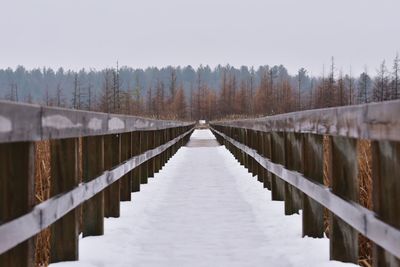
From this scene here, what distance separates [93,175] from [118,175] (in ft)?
2.94

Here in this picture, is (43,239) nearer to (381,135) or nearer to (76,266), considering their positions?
(76,266)

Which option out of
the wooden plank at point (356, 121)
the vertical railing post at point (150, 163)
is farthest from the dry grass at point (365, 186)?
the vertical railing post at point (150, 163)

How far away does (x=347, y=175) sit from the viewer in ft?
11.5

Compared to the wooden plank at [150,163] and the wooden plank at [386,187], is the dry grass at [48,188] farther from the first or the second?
the wooden plank at [150,163]

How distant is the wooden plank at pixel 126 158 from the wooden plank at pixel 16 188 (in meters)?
3.74

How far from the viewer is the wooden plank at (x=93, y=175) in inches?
177

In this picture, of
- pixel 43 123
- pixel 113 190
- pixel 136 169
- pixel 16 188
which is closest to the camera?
pixel 16 188

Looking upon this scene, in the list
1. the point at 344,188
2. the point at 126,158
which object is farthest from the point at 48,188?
the point at 344,188

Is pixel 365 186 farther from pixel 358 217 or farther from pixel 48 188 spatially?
pixel 48 188

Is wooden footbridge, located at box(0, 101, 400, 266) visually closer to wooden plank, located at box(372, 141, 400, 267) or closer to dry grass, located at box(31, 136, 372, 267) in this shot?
wooden plank, located at box(372, 141, 400, 267)

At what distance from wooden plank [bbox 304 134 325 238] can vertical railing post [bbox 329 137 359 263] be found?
60cm

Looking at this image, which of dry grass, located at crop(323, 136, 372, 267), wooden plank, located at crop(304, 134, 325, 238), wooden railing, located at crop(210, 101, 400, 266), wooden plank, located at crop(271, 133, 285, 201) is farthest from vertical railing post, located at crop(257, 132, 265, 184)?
wooden plank, located at crop(304, 134, 325, 238)

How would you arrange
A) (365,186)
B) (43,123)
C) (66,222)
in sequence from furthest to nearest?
(365,186), (66,222), (43,123)

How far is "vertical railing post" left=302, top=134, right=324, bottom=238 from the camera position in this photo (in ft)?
14.2
